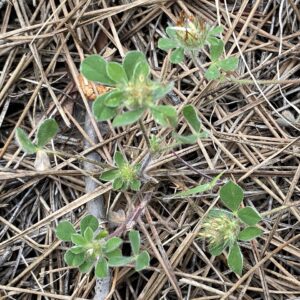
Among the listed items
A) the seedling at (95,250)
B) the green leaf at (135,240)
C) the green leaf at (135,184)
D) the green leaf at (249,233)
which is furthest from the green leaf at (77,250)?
the green leaf at (249,233)

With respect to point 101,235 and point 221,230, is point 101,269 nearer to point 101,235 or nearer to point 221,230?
point 101,235

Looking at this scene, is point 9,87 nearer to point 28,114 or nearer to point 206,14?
point 28,114

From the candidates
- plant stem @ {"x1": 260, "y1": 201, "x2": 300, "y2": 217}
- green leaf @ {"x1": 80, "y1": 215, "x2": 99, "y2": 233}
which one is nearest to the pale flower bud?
green leaf @ {"x1": 80, "y1": 215, "x2": 99, "y2": 233}

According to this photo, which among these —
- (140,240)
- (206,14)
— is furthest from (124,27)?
(140,240)

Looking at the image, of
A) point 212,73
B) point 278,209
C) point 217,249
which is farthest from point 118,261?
point 212,73

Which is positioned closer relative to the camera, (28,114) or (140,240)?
(140,240)

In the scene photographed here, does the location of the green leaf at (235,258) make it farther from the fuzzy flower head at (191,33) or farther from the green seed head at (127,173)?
the fuzzy flower head at (191,33)

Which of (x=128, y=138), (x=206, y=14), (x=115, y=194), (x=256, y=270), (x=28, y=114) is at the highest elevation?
(x=206, y=14)

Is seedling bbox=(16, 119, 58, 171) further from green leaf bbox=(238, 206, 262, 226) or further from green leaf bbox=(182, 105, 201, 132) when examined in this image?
green leaf bbox=(238, 206, 262, 226)
